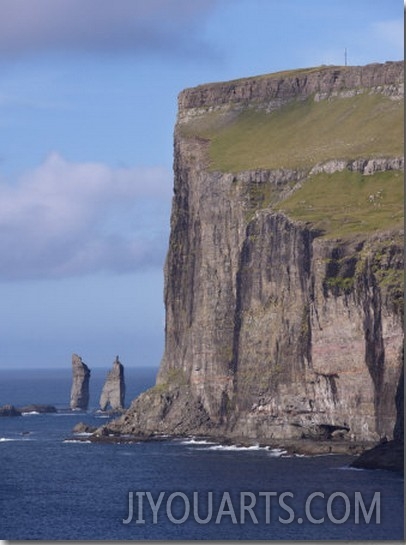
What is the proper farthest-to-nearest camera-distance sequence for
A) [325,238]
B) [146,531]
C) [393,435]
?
[325,238] → [393,435] → [146,531]

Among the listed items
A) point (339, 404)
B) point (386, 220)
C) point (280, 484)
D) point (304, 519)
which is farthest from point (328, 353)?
point (304, 519)

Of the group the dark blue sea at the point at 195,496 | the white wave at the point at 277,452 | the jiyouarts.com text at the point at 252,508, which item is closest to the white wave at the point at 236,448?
the dark blue sea at the point at 195,496

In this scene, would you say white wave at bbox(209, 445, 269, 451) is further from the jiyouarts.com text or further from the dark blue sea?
the jiyouarts.com text

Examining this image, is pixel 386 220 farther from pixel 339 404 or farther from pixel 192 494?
pixel 192 494

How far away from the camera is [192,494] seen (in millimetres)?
148625

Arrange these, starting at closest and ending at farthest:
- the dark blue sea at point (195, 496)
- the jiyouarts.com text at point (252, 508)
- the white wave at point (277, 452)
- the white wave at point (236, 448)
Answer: the dark blue sea at point (195, 496), the jiyouarts.com text at point (252, 508), the white wave at point (277, 452), the white wave at point (236, 448)

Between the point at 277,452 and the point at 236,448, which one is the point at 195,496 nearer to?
the point at 277,452

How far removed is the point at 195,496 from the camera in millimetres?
147750

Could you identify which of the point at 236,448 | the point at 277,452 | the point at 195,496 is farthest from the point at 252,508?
the point at 236,448

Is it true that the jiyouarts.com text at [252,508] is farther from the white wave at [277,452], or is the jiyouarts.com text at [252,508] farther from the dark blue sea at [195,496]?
the white wave at [277,452]

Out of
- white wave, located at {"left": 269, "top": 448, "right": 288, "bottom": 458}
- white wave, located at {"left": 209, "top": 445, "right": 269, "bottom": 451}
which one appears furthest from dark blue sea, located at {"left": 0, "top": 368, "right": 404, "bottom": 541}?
white wave, located at {"left": 209, "top": 445, "right": 269, "bottom": 451}

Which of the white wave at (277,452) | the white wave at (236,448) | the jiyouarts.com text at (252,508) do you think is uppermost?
the white wave at (236,448)

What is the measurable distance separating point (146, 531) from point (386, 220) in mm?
75054

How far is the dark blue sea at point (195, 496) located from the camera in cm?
12631
